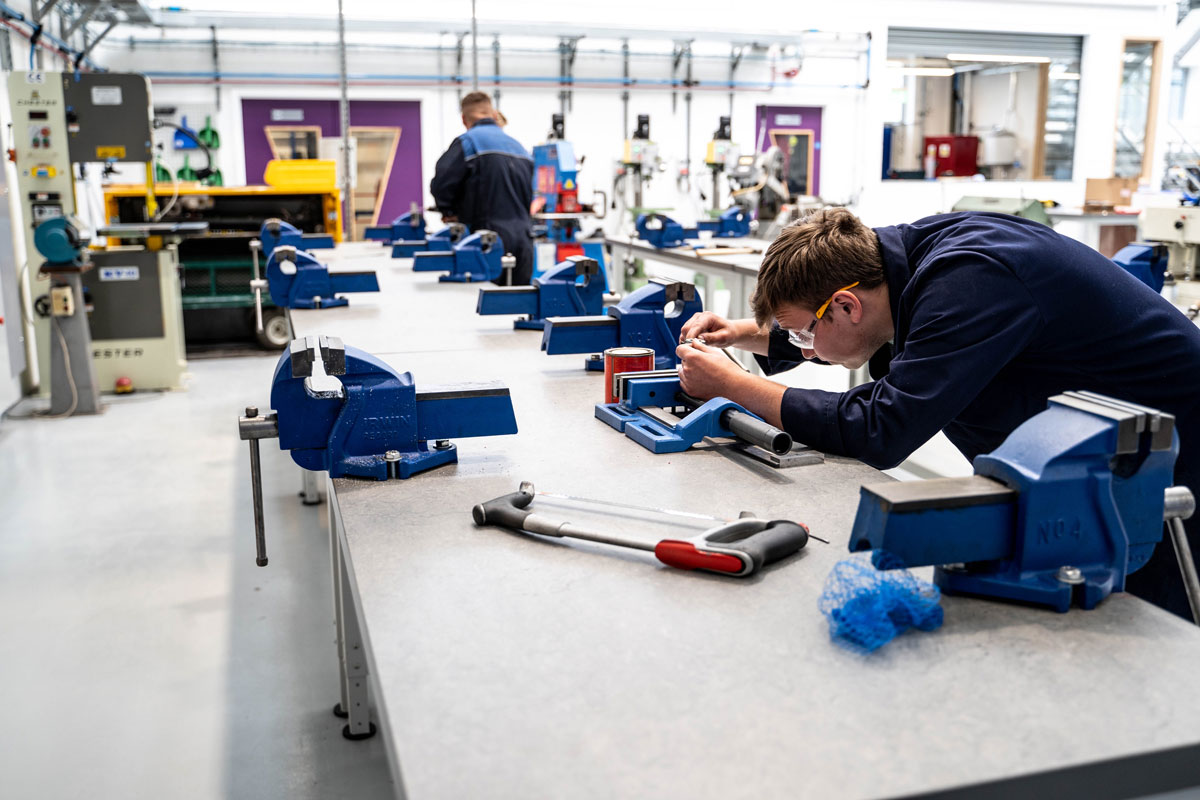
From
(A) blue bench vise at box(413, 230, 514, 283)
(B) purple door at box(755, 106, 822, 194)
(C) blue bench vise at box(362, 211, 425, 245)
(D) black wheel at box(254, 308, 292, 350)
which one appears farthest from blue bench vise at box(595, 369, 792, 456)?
(B) purple door at box(755, 106, 822, 194)

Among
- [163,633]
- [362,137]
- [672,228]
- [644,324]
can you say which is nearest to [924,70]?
[362,137]

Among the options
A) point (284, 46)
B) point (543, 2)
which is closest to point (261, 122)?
point (284, 46)

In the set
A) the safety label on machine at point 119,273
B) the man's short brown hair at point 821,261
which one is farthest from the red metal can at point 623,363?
the safety label on machine at point 119,273

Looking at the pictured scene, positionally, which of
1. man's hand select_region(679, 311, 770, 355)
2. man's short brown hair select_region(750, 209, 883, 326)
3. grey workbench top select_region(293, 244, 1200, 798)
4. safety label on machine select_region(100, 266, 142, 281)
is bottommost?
grey workbench top select_region(293, 244, 1200, 798)

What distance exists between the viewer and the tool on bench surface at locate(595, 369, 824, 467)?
1.48m

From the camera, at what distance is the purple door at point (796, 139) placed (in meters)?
10.1

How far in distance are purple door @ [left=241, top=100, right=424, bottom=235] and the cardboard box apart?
6.08 meters

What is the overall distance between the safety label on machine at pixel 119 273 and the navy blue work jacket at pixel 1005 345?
15.8 ft

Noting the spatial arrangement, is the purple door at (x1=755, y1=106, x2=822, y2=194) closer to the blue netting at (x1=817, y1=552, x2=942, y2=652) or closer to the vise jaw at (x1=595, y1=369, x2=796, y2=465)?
the vise jaw at (x1=595, y1=369, x2=796, y2=465)

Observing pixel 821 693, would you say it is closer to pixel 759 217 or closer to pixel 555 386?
pixel 555 386

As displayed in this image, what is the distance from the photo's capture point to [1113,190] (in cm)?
827

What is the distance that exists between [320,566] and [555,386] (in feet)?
4.52

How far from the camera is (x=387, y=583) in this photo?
42.3 inches

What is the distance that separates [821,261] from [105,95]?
4733mm
